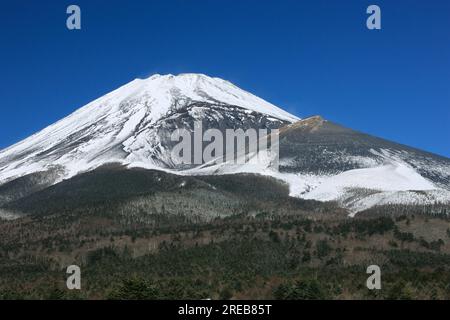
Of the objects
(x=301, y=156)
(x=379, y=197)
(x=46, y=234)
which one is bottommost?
(x=46, y=234)

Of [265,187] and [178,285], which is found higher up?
[265,187]

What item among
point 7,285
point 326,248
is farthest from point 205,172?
point 7,285

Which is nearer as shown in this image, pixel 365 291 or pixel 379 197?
pixel 365 291

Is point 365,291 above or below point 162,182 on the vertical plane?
below

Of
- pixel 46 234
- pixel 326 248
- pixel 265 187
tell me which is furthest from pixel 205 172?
pixel 326 248
